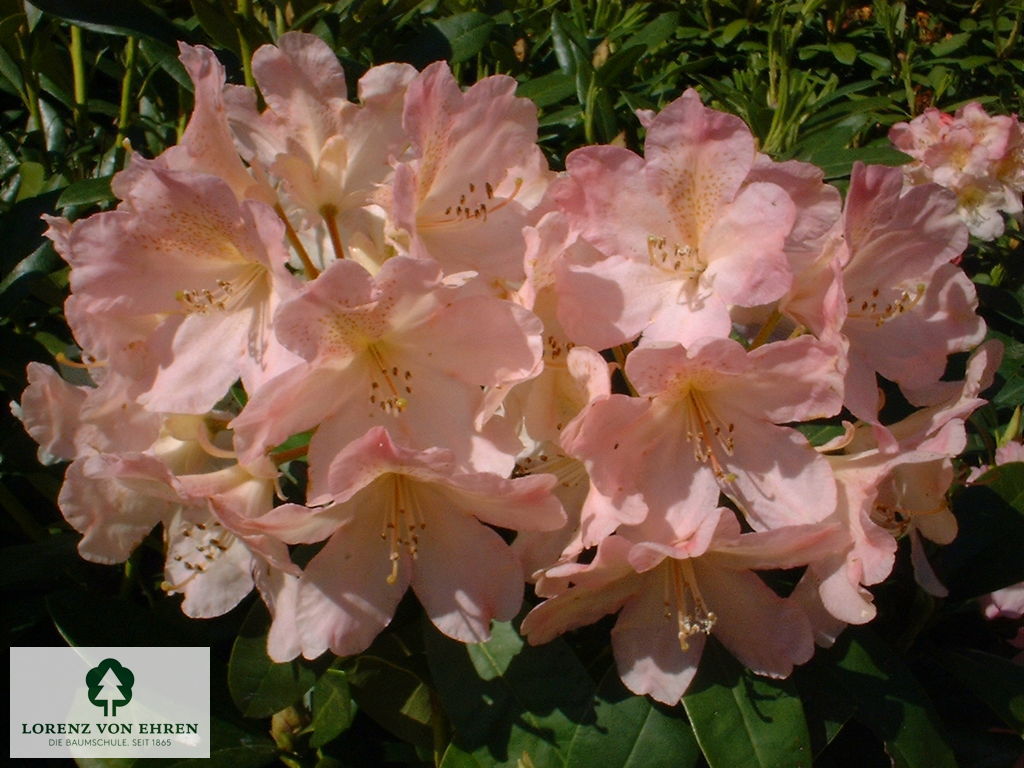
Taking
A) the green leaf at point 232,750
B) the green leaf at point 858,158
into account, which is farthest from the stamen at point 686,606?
the green leaf at point 858,158

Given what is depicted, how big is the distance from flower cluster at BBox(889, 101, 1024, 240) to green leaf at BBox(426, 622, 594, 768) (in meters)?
1.89

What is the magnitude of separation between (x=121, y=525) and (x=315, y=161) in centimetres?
44

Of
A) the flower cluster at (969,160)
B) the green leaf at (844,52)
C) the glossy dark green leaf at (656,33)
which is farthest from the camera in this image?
the green leaf at (844,52)

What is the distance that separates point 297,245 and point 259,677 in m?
0.49

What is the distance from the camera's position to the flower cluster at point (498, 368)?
0.84m

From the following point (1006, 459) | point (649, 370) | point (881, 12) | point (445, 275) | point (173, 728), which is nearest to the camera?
point (649, 370)

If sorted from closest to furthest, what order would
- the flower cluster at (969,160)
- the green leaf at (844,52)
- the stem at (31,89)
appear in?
the stem at (31,89)
the flower cluster at (969,160)
the green leaf at (844,52)

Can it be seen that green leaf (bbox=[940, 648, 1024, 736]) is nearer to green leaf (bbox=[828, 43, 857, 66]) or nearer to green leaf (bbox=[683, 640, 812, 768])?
green leaf (bbox=[683, 640, 812, 768])

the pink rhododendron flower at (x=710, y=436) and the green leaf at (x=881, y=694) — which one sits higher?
the pink rhododendron flower at (x=710, y=436)

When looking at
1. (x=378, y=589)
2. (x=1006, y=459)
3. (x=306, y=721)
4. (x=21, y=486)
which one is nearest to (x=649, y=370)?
(x=378, y=589)

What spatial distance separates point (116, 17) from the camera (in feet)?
4.09

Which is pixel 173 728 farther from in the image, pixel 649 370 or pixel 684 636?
pixel 649 370

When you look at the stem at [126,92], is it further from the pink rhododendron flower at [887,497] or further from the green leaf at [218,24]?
the pink rhododendron flower at [887,497]

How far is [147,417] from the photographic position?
97cm
